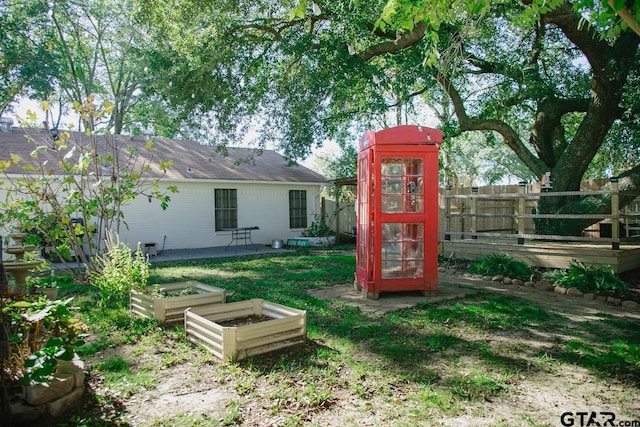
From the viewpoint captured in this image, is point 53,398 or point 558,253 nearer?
point 53,398

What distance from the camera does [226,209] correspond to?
15.5m

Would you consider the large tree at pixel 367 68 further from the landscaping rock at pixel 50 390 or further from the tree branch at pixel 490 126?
the landscaping rock at pixel 50 390

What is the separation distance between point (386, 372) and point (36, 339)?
2.90 meters

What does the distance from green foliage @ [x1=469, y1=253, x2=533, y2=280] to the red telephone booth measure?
8.30ft

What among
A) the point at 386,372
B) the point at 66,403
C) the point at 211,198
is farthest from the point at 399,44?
the point at 66,403

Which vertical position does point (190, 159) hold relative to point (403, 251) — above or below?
above

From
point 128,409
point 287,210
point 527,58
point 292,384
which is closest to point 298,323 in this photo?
point 292,384

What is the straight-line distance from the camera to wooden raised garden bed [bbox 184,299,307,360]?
13.6 ft

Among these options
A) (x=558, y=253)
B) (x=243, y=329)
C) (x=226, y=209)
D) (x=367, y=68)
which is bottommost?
(x=243, y=329)

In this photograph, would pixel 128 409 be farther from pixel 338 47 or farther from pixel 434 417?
pixel 338 47

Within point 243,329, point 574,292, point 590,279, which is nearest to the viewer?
point 243,329

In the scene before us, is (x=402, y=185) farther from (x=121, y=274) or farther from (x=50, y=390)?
(x=50, y=390)

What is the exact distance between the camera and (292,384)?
12.0 ft

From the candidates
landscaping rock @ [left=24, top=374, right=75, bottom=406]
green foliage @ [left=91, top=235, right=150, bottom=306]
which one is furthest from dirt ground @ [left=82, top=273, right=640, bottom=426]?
green foliage @ [left=91, top=235, right=150, bottom=306]
